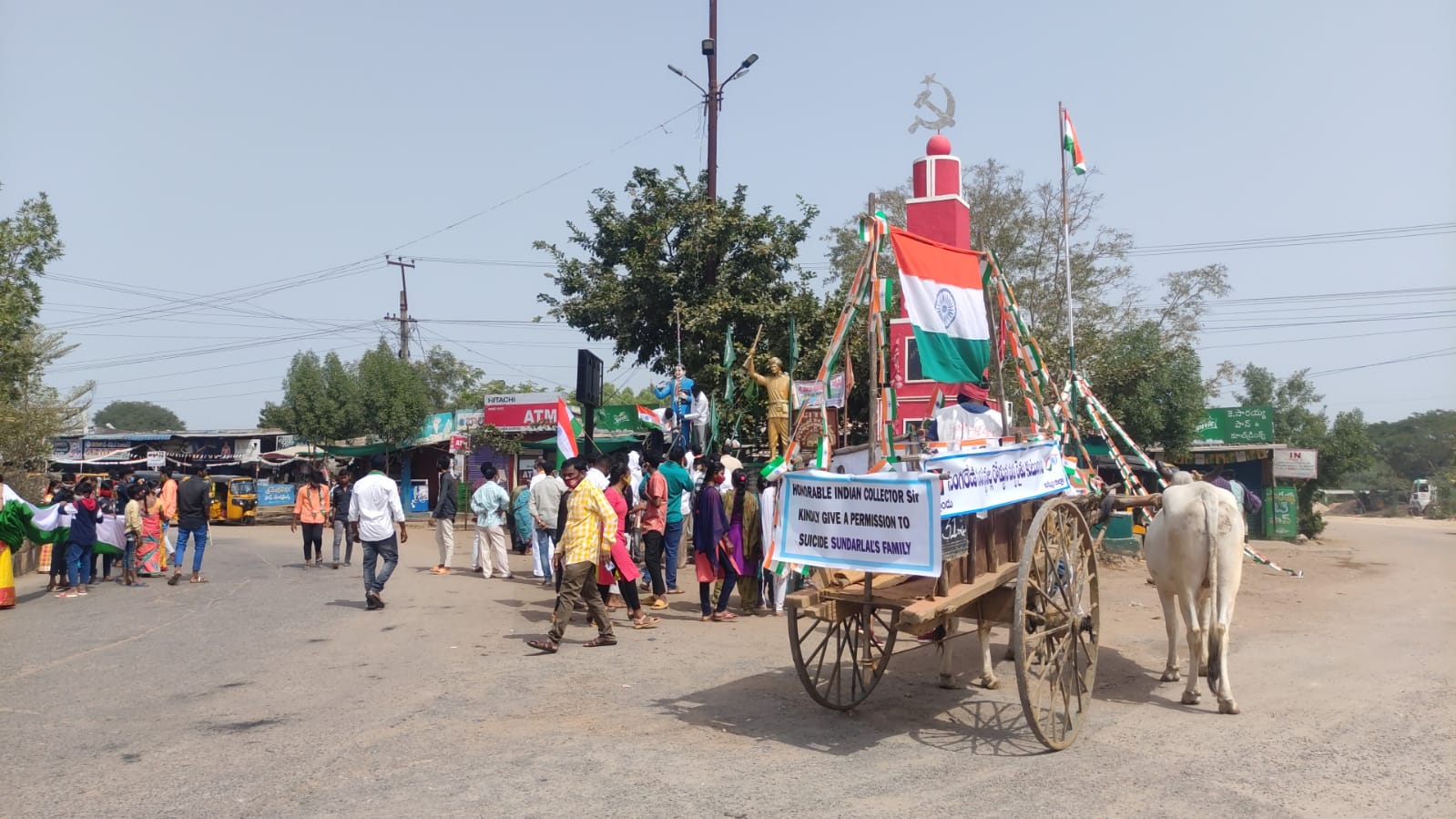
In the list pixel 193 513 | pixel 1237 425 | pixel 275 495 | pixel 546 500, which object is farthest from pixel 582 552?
pixel 275 495

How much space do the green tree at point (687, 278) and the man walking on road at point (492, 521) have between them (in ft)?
19.6

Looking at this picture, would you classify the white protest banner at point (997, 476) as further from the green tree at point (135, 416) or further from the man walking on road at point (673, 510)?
the green tree at point (135, 416)

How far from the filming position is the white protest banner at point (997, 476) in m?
5.81

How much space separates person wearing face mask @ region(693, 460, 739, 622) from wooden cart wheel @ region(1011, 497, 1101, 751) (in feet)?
14.0

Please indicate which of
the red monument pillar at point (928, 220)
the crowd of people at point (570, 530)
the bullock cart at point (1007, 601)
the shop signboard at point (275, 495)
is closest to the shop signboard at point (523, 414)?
the shop signboard at point (275, 495)

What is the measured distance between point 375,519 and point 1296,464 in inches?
899

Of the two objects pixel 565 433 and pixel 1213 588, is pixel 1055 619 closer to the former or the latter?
pixel 1213 588

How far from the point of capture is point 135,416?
330 ft

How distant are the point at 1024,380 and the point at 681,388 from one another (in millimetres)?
9628

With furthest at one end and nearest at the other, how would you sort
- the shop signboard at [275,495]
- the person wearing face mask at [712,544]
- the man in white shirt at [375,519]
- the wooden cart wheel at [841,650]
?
the shop signboard at [275,495] < the man in white shirt at [375,519] < the person wearing face mask at [712,544] < the wooden cart wheel at [841,650]

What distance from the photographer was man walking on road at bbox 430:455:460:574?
14773mm

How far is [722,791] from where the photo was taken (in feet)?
17.2

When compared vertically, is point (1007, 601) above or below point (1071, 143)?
below

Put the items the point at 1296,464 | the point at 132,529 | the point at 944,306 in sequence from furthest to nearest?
the point at 1296,464
the point at 132,529
the point at 944,306
